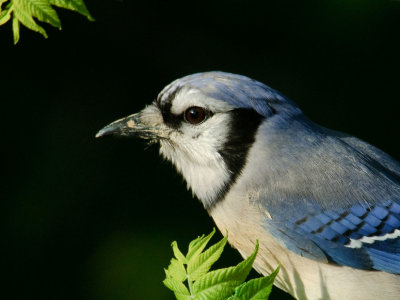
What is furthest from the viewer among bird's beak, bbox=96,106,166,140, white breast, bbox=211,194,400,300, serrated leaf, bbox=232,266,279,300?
bird's beak, bbox=96,106,166,140

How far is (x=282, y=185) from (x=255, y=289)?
2.08 ft

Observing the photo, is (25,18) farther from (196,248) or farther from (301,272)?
(301,272)

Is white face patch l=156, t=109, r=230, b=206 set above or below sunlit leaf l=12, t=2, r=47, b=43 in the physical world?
below

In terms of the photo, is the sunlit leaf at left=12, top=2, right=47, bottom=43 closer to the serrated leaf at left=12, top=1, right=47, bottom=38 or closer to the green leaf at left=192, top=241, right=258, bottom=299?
the serrated leaf at left=12, top=1, right=47, bottom=38

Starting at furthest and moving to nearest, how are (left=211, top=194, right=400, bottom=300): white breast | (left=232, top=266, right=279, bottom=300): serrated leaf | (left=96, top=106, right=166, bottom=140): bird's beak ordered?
(left=96, top=106, right=166, bottom=140): bird's beak → (left=211, top=194, right=400, bottom=300): white breast → (left=232, top=266, right=279, bottom=300): serrated leaf

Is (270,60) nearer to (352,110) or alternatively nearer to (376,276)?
(352,110)

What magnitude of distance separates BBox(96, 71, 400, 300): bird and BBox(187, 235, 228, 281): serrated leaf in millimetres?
529

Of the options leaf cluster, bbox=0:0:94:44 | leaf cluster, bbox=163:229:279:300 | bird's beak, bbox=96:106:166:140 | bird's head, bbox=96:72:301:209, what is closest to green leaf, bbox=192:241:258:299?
leaf cluster, bbox=163:229:279:300

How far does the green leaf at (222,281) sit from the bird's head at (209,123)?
0.60 m

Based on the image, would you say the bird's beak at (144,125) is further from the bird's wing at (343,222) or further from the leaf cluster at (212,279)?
the leaf cluster at (212,279)

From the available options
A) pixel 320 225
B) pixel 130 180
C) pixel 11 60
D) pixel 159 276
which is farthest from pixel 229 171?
pixel 11 60

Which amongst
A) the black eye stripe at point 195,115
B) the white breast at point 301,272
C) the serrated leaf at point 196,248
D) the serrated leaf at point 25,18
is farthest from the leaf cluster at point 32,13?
the white breast at point 301,272

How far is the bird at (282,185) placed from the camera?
152 cm

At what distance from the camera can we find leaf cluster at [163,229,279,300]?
966 millimetres
